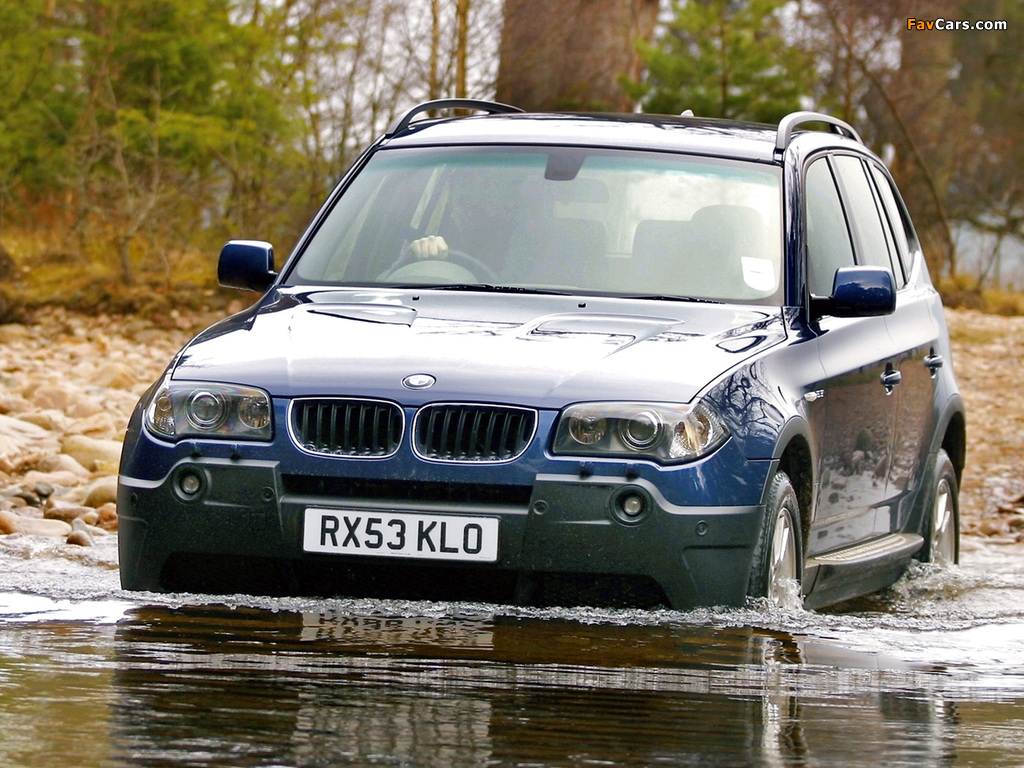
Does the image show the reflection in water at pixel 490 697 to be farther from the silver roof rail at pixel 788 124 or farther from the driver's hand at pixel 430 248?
the silver roof rail at pixel 788 124

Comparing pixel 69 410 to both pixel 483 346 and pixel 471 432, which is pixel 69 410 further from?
pixel 471 432

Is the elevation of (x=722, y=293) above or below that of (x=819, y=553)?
above

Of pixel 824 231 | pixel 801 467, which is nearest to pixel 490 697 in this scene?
pixel 801 467

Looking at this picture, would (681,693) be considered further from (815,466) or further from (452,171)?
(452,171)

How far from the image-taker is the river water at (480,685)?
3.43 m

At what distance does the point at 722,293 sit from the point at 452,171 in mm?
1105

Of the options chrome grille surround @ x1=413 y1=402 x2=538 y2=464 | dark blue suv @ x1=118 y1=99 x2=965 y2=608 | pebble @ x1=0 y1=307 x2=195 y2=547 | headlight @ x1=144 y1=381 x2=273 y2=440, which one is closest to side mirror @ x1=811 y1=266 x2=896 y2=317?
dark blue suv @ x1=118 y1=99 x2=965 y2=608

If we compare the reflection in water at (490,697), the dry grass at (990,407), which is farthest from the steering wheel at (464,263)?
the dry grass at (990,407)

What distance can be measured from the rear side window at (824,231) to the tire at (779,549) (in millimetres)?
1038

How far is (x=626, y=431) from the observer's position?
4730 mm

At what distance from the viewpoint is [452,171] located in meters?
6.51

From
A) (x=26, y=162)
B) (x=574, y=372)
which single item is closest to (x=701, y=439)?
(x=574, y=372)

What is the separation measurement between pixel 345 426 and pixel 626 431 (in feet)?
2.18

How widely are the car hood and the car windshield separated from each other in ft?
0.71
